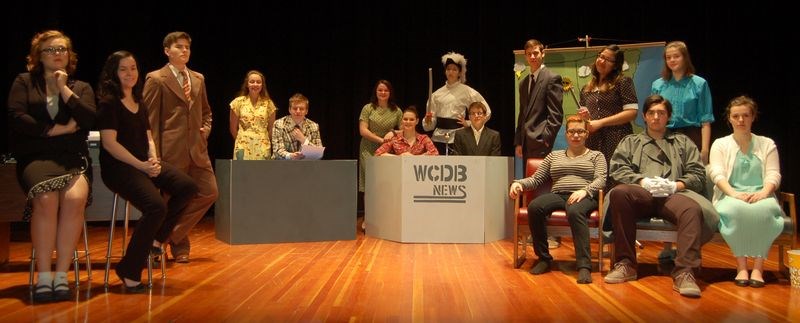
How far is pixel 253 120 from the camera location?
568cm

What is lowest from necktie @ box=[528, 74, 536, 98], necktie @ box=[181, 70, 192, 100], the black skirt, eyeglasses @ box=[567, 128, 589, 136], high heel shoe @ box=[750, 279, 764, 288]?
high heel shoe @ box=[750, 279, 764, 288]

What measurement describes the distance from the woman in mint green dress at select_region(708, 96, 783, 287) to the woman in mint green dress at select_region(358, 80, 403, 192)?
3077mm

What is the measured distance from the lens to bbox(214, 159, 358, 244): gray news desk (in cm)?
532

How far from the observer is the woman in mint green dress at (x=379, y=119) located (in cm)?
626

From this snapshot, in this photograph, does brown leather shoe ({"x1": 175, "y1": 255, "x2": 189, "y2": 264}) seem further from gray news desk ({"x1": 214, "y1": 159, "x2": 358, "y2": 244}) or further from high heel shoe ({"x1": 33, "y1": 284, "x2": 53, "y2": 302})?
high heel shoe ({"x1": 33, "y1": 284, "x2": 53, "y2": 302})

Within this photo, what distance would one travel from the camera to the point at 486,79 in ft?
24.5

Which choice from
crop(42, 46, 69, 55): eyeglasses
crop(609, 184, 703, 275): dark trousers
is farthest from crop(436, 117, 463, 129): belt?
crop(42, 46, 69, 55): eyeglasses

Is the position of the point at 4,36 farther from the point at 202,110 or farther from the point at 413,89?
the point at 413,89

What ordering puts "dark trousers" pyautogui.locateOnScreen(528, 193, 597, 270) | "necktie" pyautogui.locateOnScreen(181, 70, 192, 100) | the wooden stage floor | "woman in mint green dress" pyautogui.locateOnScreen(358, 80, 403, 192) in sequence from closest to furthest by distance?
the wooden stage floor, "dark trousers" pyautogui.locateOnScreen(528, 193, 597, 270), "necktie" pyautogui.locateOnScreen(181, 70, 192, 100), "woman in mint green dress" pyautogui.locateOnScreen(358, 80, 403, 192)

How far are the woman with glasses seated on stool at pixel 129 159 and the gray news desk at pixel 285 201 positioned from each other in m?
1.87

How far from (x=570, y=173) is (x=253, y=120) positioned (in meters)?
2.80

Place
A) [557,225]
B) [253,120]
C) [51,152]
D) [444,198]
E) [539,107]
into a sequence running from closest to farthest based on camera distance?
[51,152]
[557,225]
[539,107]
[444,198]
[253,120]

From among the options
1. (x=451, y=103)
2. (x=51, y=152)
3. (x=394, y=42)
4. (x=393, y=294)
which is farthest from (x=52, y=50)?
(x=394, y=42)

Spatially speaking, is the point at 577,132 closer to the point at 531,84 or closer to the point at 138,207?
the point at 531,84
